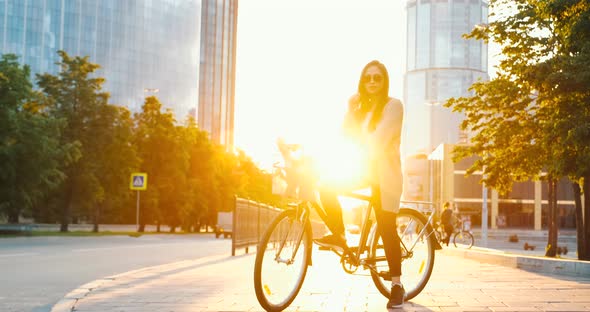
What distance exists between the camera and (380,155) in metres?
6.31

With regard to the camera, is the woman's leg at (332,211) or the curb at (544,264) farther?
the curb at (544,264)

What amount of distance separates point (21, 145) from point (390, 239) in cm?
3252

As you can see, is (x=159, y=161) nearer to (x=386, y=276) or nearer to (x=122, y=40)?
(x=122, y=40)

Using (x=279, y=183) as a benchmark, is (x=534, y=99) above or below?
above

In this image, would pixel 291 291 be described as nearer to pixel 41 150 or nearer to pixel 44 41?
pixel 41 150

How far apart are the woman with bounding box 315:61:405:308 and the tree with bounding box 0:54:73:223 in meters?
31.5

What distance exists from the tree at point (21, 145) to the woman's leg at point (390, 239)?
104 ft

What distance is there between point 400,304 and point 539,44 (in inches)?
593

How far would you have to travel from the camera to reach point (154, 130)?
61.9 metres

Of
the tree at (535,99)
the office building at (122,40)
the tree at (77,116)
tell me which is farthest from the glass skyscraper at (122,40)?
the tree at (535,99)

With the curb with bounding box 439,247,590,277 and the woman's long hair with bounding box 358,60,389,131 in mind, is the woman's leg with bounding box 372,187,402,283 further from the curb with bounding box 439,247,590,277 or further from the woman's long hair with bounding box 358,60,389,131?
the curb with bounding box 439,247,590,277

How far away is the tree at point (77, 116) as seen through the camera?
45.4m

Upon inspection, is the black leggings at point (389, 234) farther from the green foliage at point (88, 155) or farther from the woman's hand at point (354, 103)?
the green foliage at point (88, 155)

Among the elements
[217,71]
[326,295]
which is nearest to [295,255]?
[326,295]
